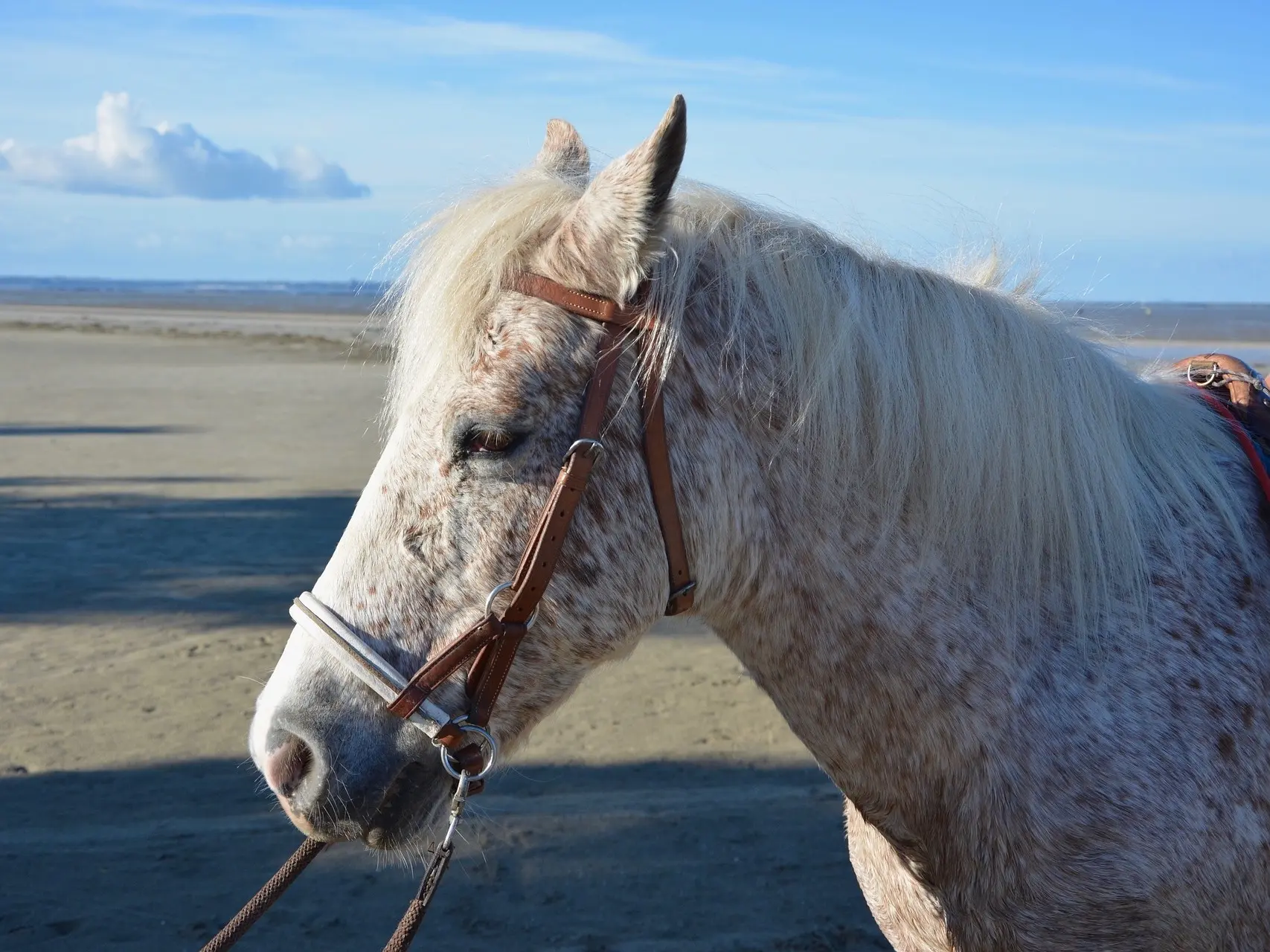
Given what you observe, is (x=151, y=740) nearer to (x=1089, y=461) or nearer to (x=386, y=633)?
(x=386, y=633)

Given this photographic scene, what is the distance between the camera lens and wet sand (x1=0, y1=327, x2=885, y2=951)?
3812 mm

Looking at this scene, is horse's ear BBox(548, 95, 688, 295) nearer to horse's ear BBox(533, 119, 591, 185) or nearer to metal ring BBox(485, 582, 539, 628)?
horse's ear BBox(533, 119, 591, 185)

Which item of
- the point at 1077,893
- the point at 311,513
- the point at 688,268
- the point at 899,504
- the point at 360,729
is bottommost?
the point at 311,513

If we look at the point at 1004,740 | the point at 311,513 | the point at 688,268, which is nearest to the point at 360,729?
the point at 688,268

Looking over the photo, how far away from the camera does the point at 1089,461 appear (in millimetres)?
1932

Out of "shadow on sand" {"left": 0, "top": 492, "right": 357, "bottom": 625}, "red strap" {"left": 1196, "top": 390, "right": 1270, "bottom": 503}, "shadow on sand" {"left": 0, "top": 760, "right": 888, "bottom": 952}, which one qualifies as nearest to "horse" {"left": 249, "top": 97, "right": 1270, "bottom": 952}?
"red strap" {"left": 1196, "top": 390, "right": 1270, "bottom": 503}

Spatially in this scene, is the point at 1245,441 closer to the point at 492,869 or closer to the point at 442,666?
the point at 442,666

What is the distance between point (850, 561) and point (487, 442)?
667 millimetres

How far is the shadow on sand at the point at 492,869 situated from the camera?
3.74m

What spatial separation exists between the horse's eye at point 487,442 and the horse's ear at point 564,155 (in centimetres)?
61

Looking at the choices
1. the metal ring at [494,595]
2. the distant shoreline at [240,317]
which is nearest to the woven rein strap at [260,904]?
the metal ring at [494,595]

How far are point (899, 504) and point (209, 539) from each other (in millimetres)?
7970

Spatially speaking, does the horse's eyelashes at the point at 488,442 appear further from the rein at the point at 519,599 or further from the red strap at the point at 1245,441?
the red strap at the point at 1245,441

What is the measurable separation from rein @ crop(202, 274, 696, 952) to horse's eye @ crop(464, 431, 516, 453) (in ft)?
0.32
